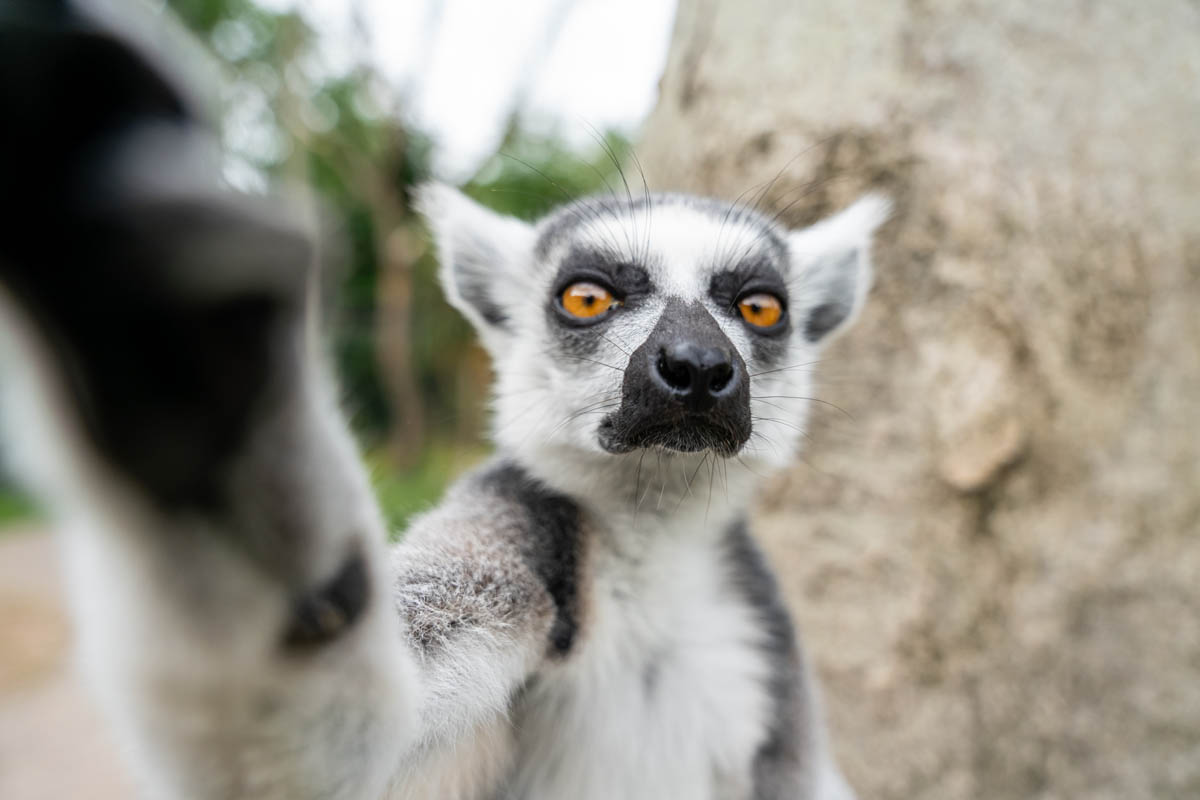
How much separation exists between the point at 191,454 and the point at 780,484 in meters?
2.78

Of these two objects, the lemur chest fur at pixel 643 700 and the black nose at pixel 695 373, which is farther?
the lemur chest fur at pixel 643 700

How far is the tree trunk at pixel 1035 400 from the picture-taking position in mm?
2771

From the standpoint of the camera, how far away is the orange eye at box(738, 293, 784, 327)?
191 cm

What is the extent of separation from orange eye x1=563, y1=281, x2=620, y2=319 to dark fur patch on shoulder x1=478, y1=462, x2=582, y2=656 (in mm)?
435

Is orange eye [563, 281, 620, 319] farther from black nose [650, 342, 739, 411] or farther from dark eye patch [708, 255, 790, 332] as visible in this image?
black nose [650, 342, 739, 411]

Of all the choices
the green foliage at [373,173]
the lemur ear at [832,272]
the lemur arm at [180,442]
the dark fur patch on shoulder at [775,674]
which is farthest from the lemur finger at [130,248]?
the green foliage at [373,173]

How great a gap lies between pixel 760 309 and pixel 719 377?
1.57 feet

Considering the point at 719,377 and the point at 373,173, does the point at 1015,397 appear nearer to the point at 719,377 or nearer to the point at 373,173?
the point at 719,377

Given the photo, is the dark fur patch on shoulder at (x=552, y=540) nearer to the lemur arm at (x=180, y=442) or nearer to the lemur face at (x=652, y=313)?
the lemur face at (x=652, y=313)

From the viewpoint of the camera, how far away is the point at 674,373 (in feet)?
4.98

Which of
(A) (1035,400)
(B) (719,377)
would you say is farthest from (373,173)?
(B) (719,377)

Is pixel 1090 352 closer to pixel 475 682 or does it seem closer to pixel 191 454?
pixel 475 682

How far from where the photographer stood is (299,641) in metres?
0.74

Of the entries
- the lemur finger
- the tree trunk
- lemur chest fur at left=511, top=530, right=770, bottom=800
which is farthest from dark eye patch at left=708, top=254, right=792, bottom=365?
the lemur finger
